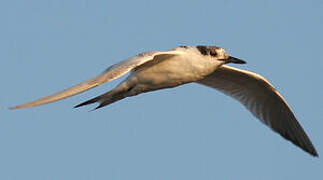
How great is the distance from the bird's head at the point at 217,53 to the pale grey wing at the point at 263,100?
5.81ft

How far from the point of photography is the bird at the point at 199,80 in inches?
340

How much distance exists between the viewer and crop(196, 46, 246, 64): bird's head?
9.97 m

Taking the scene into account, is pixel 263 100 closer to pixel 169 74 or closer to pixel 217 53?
pixel 217 53

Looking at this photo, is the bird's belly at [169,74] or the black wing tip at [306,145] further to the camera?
the black wing tip at [306,145]

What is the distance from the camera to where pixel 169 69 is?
9875mm

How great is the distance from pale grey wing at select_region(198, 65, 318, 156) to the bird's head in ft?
5.81

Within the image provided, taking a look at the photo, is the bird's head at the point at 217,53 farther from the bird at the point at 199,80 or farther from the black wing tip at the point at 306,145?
the black wing tip at the point at 306,145

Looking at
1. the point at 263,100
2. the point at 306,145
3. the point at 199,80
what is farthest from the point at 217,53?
the point at 306,145

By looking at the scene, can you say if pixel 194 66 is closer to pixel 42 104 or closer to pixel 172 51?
pixel 172 51

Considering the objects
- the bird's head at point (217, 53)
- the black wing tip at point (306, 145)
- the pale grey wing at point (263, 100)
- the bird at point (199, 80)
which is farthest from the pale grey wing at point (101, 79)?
the black wing tip at point (306, 145)

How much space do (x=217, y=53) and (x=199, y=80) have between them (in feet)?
3.11

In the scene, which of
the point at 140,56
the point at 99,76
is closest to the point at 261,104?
the point at 140,56

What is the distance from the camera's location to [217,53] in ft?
32.8

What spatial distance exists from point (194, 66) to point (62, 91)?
261 centimetres
